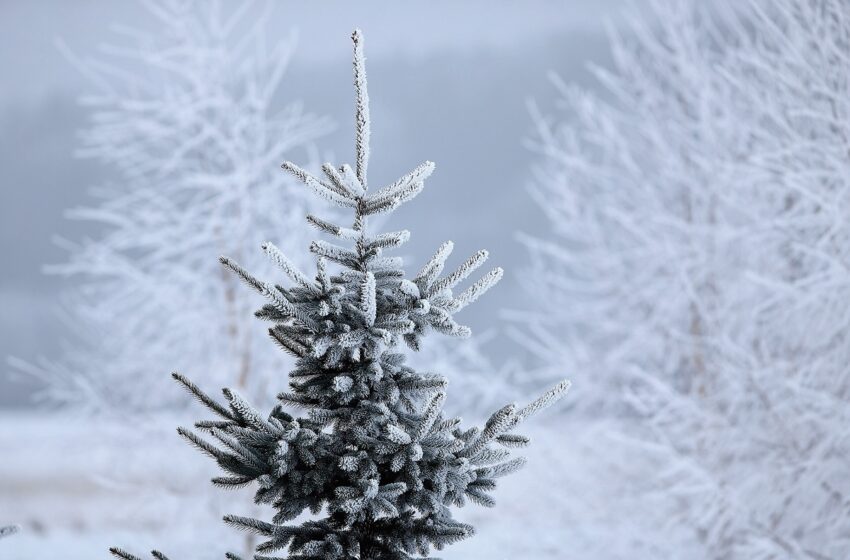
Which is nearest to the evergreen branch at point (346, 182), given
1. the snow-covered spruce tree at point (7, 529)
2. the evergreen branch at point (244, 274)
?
the evergreen branch at point (244, 274)

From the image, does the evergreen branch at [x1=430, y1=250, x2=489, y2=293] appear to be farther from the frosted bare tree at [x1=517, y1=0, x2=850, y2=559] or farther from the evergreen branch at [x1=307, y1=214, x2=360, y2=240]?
the frosted bare tree at [x1=517, y1=0, x2=850, y2=559]

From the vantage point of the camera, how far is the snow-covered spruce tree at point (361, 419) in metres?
2.81

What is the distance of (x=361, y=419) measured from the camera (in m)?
3.04

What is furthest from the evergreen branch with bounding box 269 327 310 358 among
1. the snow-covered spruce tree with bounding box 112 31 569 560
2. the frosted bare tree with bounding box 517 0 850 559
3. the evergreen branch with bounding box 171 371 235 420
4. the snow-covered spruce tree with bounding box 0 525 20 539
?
the frosted bare tree with bounding box 517 0 850 559

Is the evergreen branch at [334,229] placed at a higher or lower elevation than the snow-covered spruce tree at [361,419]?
higher

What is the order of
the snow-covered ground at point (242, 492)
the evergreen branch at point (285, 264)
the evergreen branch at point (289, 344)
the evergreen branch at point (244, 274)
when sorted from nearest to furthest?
the evergreen branch at point (285, 264)
the evergreen branch at point (244, 274)
the evergreen branch at point (289, 344)
the snow-covered ground at point (242, 492)

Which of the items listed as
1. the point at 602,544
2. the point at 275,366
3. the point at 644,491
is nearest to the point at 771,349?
the point at 644,491

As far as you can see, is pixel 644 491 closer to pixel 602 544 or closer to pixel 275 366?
pixel 602 544

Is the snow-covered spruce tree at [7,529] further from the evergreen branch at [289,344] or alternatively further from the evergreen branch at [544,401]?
the evergreen branch at [544,401]

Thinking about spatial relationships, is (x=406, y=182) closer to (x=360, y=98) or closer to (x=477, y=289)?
(x=360, y=98)

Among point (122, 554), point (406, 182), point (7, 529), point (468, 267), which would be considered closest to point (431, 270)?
point (468, 267)

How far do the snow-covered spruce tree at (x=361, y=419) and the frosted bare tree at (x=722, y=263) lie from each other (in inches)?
144

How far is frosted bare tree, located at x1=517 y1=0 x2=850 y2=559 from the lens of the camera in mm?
6605

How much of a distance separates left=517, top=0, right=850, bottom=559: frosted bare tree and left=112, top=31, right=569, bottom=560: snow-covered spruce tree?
3.65 meters
